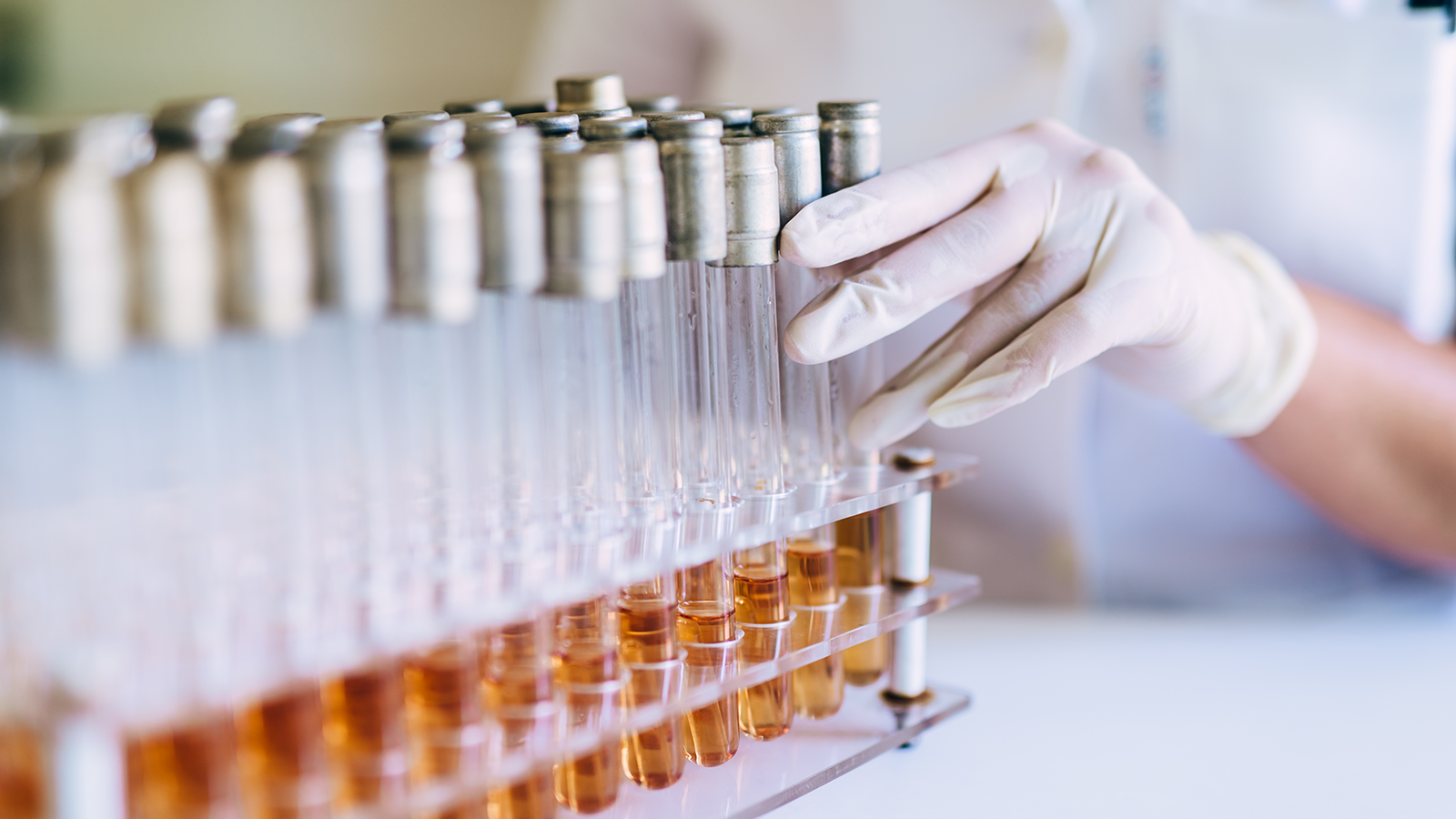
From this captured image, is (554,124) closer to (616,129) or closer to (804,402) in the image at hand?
(616,129)

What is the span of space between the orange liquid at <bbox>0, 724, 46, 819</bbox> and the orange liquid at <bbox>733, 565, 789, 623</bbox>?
1.10ft

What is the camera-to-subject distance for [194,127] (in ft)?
1.52

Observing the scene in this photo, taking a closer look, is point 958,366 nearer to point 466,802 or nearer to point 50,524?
point 466,802

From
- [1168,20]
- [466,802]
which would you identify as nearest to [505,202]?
[466,802]

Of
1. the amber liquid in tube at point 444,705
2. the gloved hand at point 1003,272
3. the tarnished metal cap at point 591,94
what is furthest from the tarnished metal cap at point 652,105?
the amber liquid in tube at point 444,705

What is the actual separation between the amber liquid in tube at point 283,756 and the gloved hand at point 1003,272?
309 mm

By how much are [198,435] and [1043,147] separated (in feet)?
1.80

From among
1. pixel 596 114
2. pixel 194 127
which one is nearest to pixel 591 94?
pixel 596 114

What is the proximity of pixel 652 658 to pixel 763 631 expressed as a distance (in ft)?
0.25

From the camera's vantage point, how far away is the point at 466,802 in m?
0.52

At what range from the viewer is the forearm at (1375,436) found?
0.97 m

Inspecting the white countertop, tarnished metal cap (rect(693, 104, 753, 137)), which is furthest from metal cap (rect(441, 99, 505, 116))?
the white countertop

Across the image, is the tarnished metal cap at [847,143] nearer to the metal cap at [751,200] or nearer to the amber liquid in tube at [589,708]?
the metal cap at [751,200]

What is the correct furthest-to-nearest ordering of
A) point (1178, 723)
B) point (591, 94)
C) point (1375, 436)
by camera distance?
point (1375, 436), point (1178, 723), point (591, 94)
